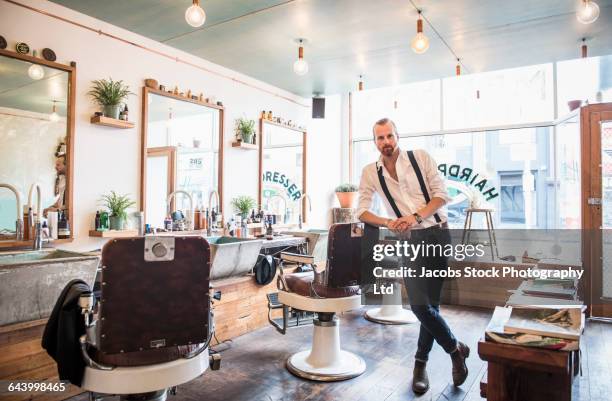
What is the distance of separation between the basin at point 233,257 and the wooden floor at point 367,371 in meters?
0.59

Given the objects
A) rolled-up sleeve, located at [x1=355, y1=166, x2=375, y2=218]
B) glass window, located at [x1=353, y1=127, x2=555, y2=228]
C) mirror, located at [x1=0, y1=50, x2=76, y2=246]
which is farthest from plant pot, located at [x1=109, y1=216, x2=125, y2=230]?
glass window, located at [x1=353, y1=127, x2=555, y2=228]

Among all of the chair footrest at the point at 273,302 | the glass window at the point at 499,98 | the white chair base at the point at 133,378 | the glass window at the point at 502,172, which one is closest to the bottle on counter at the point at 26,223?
the white chair base at the point at 133,378

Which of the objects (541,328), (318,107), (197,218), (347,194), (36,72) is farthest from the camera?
(347,194)

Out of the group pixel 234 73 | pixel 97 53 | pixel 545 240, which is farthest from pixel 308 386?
pixel 545 240

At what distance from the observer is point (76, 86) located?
2.81 m

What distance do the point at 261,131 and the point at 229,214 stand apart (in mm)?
986

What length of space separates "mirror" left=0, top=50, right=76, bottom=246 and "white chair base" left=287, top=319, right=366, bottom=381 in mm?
1782

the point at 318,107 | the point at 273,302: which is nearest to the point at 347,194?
the point at 318,107

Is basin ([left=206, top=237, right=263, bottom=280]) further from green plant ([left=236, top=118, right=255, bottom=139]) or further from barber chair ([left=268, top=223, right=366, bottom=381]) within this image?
green plant ([left=236, top=118, right=255, bottom=139])

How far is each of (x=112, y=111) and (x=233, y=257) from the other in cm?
136

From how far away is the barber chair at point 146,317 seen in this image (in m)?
1.45

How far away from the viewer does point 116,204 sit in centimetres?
294

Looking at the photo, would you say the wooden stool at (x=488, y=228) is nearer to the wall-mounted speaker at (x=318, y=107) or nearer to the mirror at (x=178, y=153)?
the wall-mounted speaker at (x=318, y=107)

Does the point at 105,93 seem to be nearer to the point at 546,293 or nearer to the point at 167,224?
the point at 167,224
